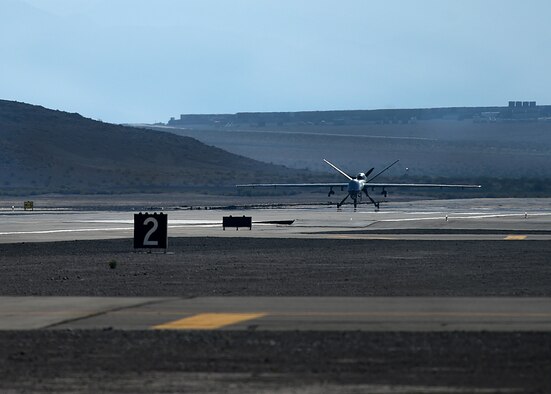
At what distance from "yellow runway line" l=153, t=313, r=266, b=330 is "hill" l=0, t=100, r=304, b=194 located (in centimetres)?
11885

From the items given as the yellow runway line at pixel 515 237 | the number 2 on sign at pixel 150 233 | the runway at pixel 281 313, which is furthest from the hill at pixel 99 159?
the runway at pixel 281 313

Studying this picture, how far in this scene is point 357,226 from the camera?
5503cm

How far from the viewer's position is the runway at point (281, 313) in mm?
16875

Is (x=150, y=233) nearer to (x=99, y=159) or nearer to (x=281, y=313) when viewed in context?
(x=281, y=313)

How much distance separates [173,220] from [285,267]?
3299cm

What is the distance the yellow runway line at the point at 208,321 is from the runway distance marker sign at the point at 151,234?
17.0 meters

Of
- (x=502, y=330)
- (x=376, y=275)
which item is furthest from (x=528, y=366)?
(x=376, y=275)

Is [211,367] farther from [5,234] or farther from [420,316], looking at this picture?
[5,234]

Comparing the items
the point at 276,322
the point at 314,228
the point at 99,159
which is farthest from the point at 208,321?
the point at 99,159

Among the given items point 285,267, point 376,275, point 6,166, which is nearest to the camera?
point 376,275

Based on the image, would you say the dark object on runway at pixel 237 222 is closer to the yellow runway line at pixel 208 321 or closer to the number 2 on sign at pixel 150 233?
the number 2 on sign at pixel 150 233

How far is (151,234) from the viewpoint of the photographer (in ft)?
116

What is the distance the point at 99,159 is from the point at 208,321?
499 ft

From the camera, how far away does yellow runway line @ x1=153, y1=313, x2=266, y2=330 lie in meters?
16.9
